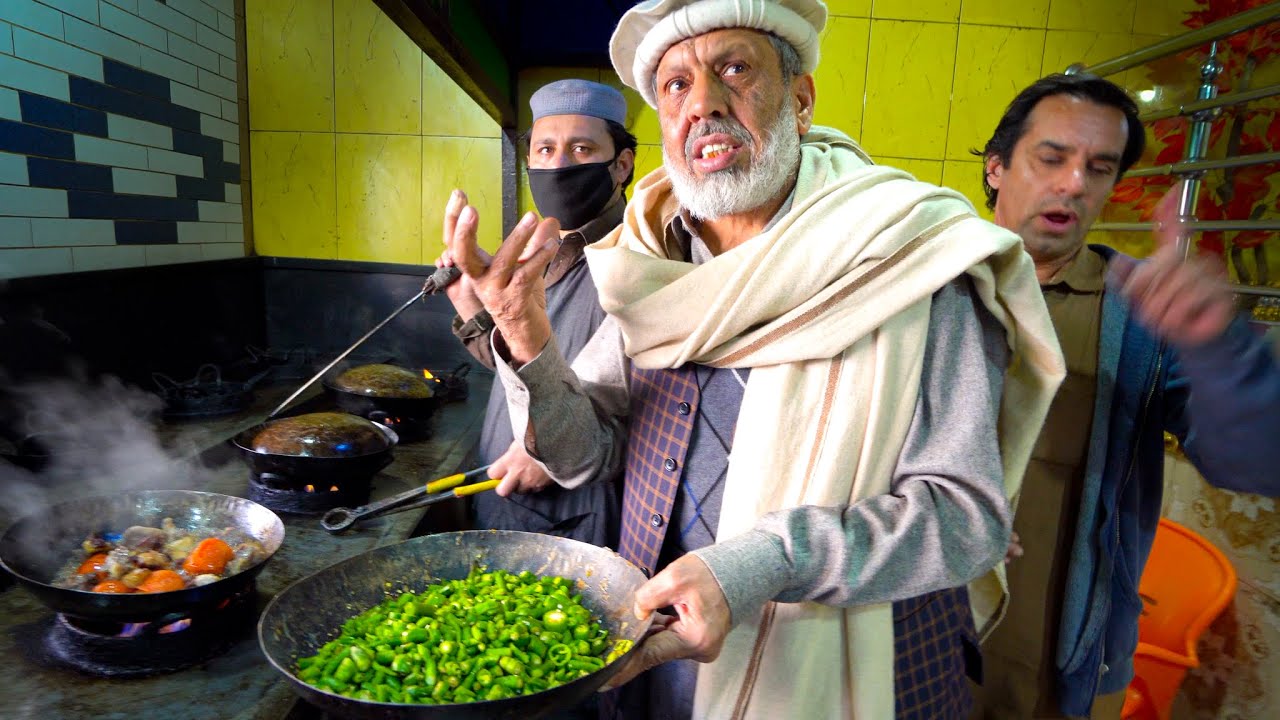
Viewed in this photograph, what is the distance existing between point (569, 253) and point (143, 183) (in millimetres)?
2115

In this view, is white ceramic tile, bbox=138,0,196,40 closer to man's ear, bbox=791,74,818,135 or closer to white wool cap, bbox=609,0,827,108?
white wool cap, bbox=609,0,827,108

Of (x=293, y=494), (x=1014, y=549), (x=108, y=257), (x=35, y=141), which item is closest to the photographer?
(x=1014, y=549)

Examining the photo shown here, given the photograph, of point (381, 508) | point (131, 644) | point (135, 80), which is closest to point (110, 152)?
point (135, 80)

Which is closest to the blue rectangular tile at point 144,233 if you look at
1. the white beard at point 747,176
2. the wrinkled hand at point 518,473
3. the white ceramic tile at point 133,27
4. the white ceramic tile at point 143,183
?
the white ceramic tile at point 143,183

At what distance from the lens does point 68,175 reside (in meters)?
2.59

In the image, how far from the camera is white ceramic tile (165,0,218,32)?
124 inches

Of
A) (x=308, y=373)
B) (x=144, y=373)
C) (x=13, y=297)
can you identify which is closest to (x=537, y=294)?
(x=13, y=297)

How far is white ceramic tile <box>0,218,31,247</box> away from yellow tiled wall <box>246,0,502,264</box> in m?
1.51

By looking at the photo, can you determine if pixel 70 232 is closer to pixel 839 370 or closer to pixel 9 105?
pixel 9 105

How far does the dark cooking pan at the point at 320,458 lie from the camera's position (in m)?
1.93

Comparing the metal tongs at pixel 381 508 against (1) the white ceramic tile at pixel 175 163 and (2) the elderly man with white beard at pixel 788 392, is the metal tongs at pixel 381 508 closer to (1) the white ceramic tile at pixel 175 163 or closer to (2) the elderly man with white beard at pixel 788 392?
(2) the elderly man with white beard at pixel 788 392

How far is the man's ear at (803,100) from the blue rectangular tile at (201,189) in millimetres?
3141

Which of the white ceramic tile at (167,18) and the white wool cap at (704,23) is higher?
the white ceramic tile at (167,18)

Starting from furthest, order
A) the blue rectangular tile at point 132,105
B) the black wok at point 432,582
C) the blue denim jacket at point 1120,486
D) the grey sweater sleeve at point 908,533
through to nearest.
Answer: the blue rectangular tile at point 132,105
the blue denim jacket at point 1120,486
the grey sweater sleeve at point 908,533
the black wok at point 432,582
